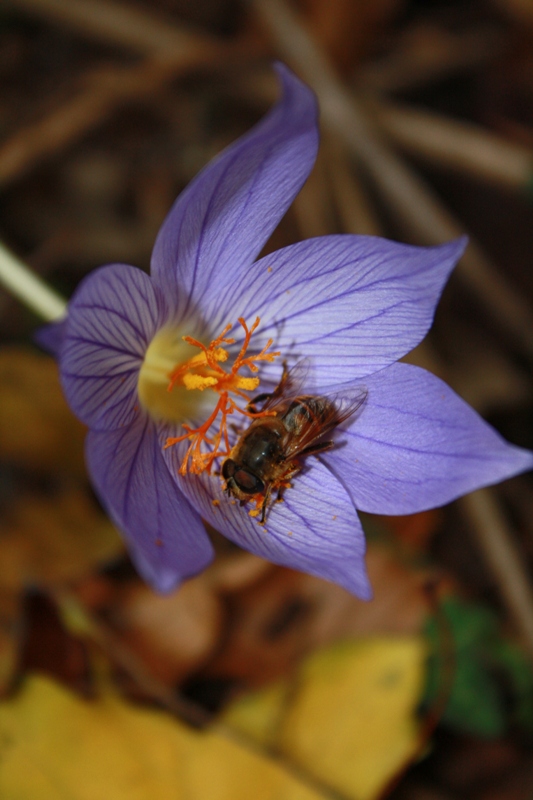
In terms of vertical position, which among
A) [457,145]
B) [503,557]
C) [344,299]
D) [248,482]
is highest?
[344,299]

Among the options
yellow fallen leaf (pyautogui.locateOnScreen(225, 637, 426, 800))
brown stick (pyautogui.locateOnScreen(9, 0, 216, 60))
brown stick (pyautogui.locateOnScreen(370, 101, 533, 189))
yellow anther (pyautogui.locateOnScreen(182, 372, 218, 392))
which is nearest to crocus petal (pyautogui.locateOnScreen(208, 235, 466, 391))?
yellow anther (pyautogui.locateOnScreen(182, 372, 218, 392))

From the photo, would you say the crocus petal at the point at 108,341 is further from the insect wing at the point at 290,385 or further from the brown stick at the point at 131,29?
the brown stick at the point at 131,29

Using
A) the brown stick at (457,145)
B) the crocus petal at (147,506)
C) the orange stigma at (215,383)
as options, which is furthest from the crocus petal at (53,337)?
the brown stick at (457,145)

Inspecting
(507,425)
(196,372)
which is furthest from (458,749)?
(196,372)

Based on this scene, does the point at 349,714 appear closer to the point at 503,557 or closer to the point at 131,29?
the point at 503,557

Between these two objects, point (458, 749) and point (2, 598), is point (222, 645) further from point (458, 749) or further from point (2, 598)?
point (458, 749)

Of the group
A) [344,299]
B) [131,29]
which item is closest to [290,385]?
[344,299]
